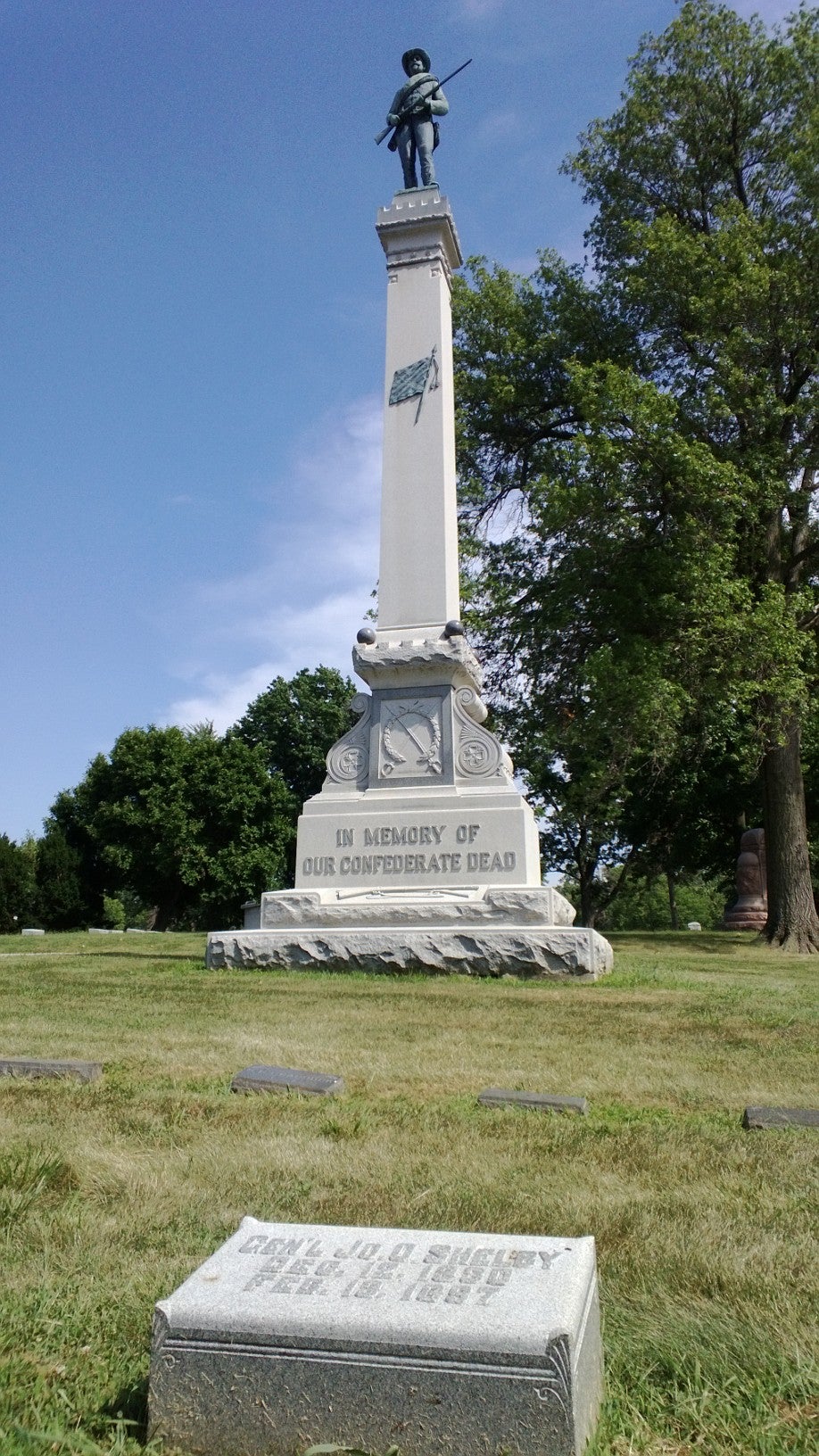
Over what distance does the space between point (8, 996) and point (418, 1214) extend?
6.84 metres

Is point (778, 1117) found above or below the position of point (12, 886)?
below

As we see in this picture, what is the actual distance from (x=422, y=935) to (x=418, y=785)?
2.49 meters

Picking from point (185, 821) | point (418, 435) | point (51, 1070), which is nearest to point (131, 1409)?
point (51, 1070)

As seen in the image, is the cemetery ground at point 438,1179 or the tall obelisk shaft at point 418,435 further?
the tall obelisk shaft at point 418,435

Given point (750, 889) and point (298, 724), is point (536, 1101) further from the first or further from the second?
point (298, 724)

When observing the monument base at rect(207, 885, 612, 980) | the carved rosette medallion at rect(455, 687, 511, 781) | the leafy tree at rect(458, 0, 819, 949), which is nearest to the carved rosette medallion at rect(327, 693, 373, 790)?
the carved rosette medallion at rect(455, 687, 511, 781)

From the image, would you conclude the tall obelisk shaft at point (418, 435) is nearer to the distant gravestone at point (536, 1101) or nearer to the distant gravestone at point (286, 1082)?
the distant gravestone at point (286, 1082)

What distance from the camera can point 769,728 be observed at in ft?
57.4

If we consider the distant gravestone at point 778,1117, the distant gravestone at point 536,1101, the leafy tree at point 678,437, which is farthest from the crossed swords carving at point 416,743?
the distant gravestone at point 778,1117

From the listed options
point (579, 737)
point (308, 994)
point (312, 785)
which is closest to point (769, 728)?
point (579, 737)

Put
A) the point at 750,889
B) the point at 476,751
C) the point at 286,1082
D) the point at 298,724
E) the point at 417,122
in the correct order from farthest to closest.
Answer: the point at 298,724, the point at 750,889, the point at 417,122, the point at 476,751, the point at 286,1082

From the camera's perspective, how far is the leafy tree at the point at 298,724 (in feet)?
145

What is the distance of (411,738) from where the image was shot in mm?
13305

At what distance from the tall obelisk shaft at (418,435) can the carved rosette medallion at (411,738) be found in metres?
1.05
